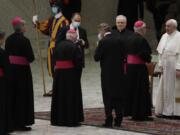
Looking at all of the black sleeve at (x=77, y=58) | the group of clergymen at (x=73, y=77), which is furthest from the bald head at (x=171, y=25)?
the black sleeve at (x=77, y=58)

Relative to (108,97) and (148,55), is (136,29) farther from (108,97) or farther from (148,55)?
(108,97)

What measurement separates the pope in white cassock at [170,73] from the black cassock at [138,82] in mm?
329

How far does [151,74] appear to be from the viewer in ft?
48.3

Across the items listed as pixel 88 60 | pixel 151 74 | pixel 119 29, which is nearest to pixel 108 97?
pixel 119 29

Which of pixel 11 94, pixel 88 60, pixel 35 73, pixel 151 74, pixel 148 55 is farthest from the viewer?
pixel 88 60

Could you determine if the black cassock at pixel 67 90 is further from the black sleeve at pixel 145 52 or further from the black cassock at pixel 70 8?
the black cassock at pixel 70 8

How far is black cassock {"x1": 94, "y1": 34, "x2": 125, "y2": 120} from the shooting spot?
12570 mm

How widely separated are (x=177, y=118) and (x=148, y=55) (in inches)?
50.2

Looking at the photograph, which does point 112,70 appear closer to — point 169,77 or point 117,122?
point 117,122

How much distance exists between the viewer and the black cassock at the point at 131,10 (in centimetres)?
2445

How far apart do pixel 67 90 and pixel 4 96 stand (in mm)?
1456

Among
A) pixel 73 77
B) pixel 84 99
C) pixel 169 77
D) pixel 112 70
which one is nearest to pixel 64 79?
pixel 73 77

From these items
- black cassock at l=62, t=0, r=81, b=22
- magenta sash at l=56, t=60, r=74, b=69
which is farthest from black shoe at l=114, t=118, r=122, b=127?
black cassock at l=62, t=0, r=81, b=22

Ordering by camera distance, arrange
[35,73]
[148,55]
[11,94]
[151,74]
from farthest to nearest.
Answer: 1. [35,73]
2. [151,74]
3. [148,55]
4. [11,94]
